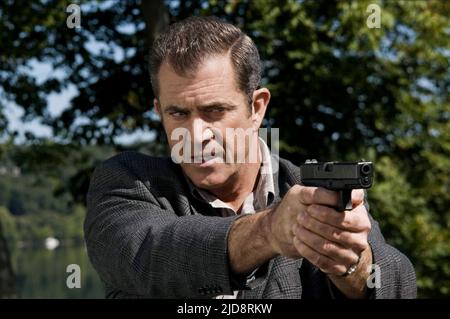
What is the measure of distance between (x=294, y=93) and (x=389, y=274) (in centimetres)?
1075

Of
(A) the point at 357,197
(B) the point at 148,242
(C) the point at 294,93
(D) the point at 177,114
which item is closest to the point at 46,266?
(C) the point at 294,93

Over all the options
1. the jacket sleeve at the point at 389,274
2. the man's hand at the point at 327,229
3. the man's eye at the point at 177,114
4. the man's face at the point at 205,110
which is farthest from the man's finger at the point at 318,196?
the man's eye at the point at 177,114

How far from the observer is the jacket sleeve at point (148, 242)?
9.52 feet

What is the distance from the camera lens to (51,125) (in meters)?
14.8

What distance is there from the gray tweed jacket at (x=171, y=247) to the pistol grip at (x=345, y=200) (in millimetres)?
613

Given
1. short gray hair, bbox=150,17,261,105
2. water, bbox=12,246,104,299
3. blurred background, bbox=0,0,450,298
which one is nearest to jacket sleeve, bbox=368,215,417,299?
short gray hair, bbox=150,17,261,105

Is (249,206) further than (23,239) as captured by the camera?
No

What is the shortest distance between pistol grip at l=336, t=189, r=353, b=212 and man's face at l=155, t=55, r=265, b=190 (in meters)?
1.12

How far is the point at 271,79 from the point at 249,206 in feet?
33.6

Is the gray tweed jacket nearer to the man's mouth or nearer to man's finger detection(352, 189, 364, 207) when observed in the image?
the man's mouth

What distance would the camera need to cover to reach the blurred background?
42.9 ft
